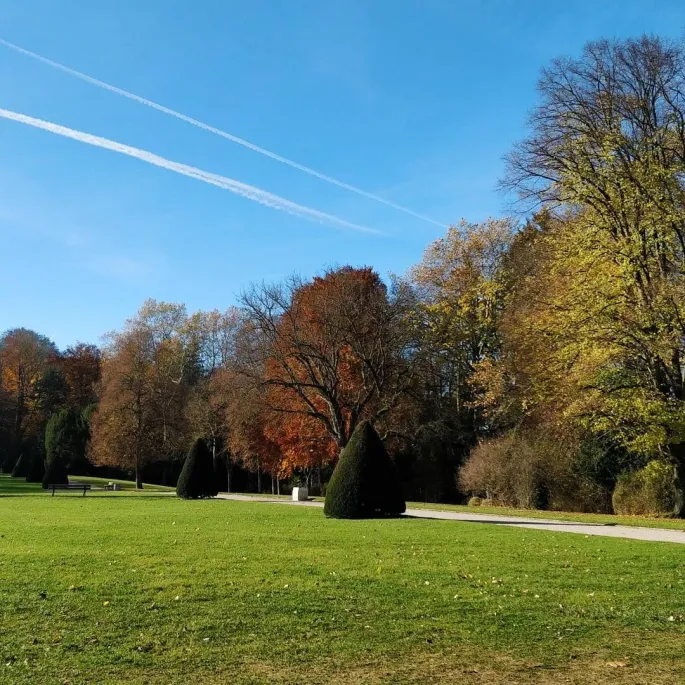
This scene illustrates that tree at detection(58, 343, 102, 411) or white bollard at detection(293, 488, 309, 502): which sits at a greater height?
tree at detection(58, 343, 102, 411)

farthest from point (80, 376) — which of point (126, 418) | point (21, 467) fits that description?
point (126, 418)

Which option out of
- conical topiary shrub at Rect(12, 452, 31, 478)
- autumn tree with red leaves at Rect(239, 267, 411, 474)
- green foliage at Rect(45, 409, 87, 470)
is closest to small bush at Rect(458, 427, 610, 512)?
autumn tree with red leaves at Rect(239, 267, 411, 474)

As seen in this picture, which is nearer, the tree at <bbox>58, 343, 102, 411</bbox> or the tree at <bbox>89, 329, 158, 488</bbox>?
the tree at <bbox>89, 329, 158, 488</bbox>

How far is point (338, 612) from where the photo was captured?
23.1 feet

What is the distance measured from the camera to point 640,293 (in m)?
21.1

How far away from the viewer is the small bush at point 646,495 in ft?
76.7

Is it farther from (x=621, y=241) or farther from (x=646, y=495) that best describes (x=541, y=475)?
(x=621, y=241)

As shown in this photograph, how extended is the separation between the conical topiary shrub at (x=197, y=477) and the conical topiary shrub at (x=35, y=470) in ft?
75.0

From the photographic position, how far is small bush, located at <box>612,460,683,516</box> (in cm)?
2338

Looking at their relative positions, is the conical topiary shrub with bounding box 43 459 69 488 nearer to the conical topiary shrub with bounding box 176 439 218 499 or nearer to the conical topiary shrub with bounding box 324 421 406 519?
the conical topiary shrub with bounding box 176 439 218 499

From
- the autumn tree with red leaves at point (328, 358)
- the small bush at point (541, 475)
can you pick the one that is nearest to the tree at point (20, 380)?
the autumn tree with red leaves at point (328, 358)

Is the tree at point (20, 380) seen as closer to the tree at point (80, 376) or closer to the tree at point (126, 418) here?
the tree at point (80, 376)

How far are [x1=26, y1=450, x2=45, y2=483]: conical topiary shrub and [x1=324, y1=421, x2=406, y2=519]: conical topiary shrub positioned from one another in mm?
37602

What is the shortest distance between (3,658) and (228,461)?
4724cm
